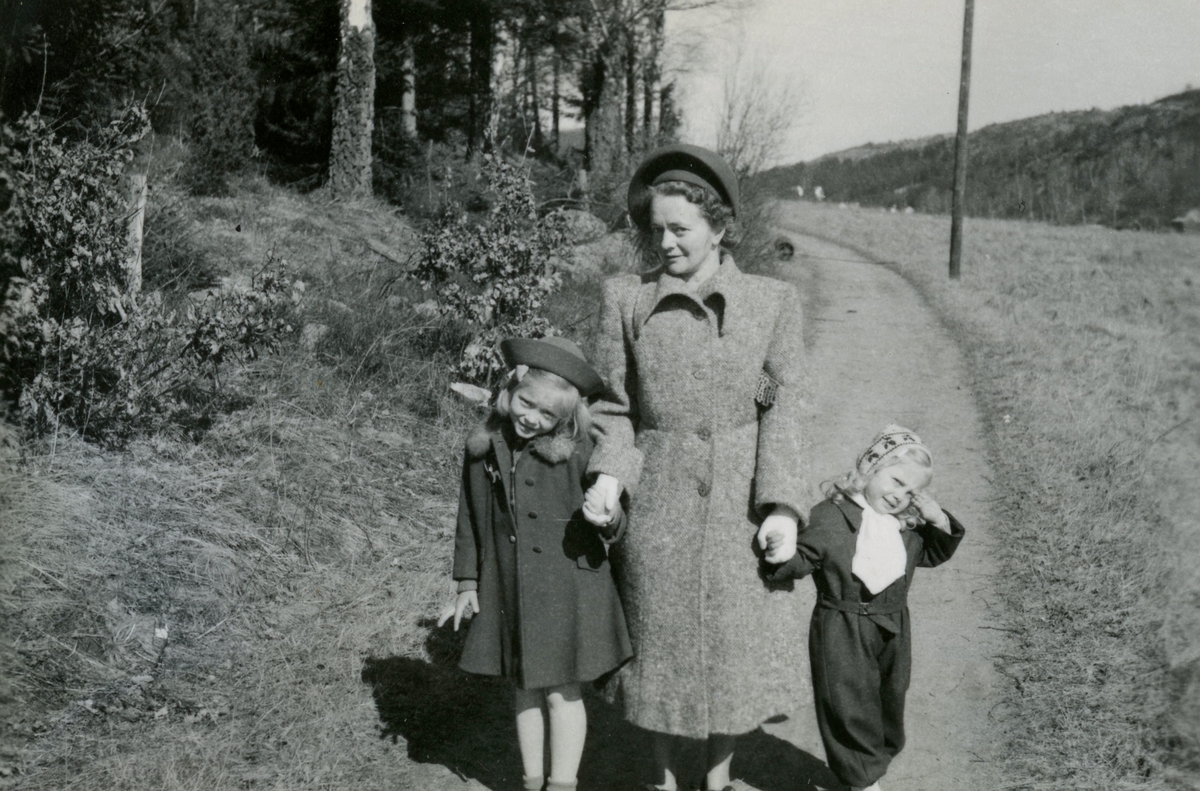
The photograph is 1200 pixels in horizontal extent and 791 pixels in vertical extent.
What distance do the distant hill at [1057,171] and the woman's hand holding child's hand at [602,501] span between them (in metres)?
8.64

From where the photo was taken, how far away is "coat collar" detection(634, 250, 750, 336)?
2711mm

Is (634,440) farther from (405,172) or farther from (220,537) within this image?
(405,172)

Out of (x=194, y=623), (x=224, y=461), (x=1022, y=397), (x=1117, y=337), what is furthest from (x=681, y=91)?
(x=194, y=623)

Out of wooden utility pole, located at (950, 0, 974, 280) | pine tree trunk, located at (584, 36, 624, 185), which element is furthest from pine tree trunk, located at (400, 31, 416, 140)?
wooden utility pole, located at (950, 0, 974, 280)

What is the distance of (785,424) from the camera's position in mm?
2688

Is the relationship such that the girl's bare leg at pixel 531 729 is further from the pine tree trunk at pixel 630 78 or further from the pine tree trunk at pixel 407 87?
the pine tree trunk at pixel 630 78

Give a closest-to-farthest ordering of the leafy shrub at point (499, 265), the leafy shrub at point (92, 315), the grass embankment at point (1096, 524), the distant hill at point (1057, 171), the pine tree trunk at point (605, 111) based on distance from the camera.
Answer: the grass embankment at point (1096, 524) < the leafy shrub at point (92, 315) < the leafy shrub at point (499, 265) < the distant hill at point (1057, 171) < the pine tree trunk at point (605, 111)

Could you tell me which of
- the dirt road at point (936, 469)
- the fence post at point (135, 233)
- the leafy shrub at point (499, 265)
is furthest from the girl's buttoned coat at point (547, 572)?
the leafy shrub at point (499, 265)

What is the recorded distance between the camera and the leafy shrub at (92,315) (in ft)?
14.8

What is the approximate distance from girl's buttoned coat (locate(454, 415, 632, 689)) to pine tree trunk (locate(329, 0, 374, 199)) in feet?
31.8

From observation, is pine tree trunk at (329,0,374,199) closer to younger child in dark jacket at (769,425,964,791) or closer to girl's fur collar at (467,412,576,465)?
girl's fur collar at (467,412,576,465)

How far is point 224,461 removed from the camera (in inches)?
196

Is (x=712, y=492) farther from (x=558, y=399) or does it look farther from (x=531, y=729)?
(x=531, y=729)

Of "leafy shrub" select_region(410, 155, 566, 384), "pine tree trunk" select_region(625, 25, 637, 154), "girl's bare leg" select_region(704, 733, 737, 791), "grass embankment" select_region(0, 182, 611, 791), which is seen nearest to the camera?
"girl's bare leg" select_region(704, 733, 737, 791)
